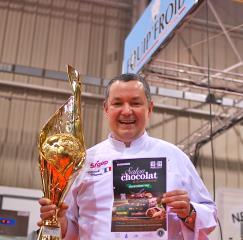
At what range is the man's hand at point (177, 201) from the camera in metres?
1.06

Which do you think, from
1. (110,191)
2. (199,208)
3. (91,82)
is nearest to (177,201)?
(199,208)

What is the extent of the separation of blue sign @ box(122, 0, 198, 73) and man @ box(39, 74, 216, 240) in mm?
1113

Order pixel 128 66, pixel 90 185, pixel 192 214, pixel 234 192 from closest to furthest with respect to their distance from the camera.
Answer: pixel 192 214 → pixel 90 185 → pixel 128 66 → pixel 234 192

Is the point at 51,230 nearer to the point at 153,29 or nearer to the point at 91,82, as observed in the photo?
the point at 153,29

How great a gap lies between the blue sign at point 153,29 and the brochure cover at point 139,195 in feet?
4.10

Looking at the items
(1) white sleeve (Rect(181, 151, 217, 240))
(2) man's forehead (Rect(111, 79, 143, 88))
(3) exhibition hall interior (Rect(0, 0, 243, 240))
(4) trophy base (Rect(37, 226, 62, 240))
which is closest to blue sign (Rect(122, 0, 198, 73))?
(2) man's forehead (Rect(111, 79, 143, 88))

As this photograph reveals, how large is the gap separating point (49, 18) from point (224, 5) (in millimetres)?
2663

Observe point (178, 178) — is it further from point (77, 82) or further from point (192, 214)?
point (77, 82)

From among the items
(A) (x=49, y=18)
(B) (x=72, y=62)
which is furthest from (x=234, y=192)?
(A) (x=49, y=18)

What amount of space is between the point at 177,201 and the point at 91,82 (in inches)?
221

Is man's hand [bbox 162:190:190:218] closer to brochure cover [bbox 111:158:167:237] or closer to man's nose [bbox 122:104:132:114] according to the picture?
brochure cover [bbox 111:158:167:237]

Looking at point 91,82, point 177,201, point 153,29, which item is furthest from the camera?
point 91,82

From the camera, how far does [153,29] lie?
2.77 metres

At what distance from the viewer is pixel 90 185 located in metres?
1.23
